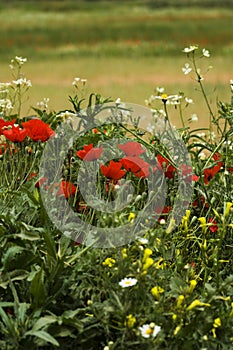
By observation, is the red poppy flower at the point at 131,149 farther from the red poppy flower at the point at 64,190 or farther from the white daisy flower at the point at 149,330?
the white daisy flower at the point at 149,330

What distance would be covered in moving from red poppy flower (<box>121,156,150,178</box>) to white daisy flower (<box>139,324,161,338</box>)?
0.77m

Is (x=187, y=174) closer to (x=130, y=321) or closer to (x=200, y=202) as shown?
(x=200, y=202)

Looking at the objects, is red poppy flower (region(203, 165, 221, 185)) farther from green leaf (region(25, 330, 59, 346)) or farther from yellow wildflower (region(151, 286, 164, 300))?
green leaf (region(25, 330, 59, 346))

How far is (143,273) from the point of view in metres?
2.13

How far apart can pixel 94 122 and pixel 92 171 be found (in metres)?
0.31

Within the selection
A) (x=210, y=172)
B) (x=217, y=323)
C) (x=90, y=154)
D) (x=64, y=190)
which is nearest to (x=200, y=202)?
(x=210, y=172)

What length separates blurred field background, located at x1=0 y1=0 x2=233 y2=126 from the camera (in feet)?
35.8

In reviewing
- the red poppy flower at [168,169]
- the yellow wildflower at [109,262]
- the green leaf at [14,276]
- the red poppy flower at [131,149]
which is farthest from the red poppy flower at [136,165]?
the green leaf at [14,276]

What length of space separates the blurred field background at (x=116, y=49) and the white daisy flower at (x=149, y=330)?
18.1 ft

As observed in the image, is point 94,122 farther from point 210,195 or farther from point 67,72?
point 67,72

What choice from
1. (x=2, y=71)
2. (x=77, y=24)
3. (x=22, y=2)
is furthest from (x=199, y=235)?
(x=22, y=2)

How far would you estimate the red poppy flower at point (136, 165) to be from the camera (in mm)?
2777

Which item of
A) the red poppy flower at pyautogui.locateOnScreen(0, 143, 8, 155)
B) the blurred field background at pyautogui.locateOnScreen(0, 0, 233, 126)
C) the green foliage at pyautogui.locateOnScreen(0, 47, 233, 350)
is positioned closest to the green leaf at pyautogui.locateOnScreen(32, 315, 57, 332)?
the green foliage at pyautogui.locateOnScreen(0, 47, 233, 350)

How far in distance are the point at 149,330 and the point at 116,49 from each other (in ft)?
52.0
